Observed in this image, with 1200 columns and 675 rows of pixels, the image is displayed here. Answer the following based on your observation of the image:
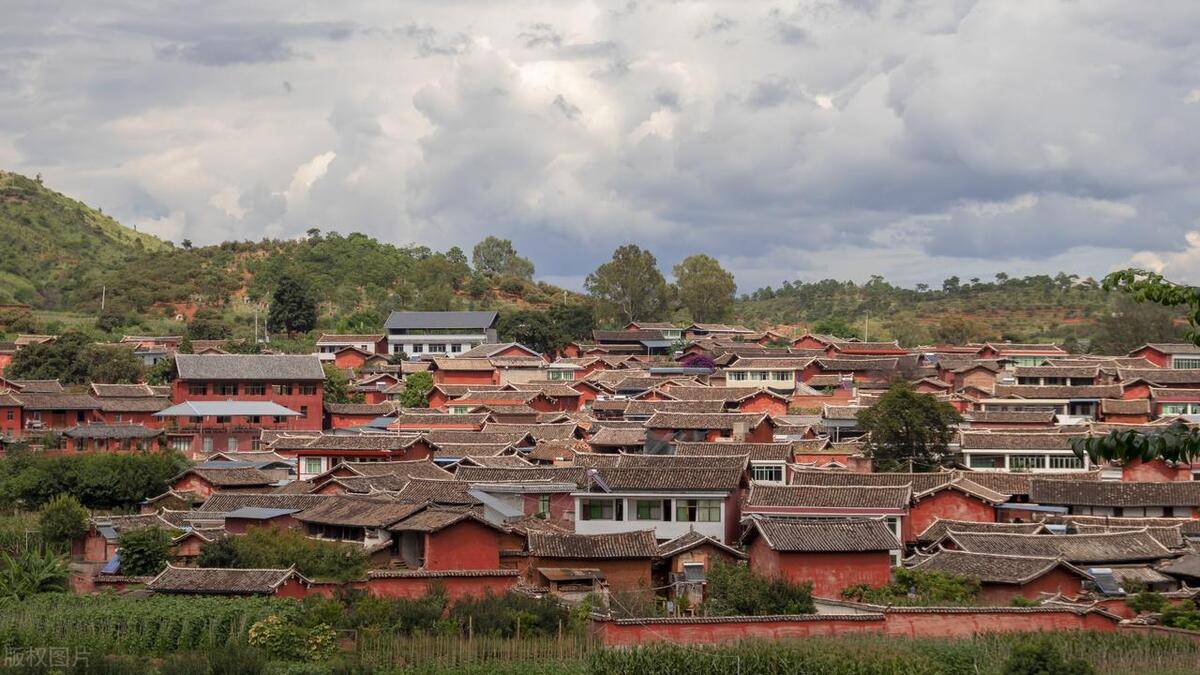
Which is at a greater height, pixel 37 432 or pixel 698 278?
pixel 698 278

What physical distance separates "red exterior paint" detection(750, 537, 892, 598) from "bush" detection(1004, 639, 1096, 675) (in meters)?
7.98

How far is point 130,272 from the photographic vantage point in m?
92.8

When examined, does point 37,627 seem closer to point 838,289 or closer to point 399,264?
point 399,264

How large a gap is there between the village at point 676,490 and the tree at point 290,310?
19.5 metres

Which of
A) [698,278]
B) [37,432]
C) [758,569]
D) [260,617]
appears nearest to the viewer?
[260,617]

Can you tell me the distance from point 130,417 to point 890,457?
29.4 meters

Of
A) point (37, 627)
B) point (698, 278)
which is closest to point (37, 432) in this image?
A: point (37, 627)

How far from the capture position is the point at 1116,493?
34000 millimetres

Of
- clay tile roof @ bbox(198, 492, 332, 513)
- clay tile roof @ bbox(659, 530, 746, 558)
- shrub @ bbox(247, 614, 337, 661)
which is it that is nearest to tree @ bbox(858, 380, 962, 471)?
clay tile roof @ bbox(659, 530, 746, 558)

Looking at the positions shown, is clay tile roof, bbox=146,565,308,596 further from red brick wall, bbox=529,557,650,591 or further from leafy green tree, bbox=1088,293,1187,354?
leafy green tree, bbox=1088,293,1187,354

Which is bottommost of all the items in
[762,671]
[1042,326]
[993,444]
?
[762,671]

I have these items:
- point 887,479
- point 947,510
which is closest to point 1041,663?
point 887,479

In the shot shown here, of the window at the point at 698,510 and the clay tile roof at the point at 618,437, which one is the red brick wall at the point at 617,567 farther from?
the clay tile roof at the point at 618,437

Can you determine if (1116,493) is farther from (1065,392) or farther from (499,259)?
(499,259)
